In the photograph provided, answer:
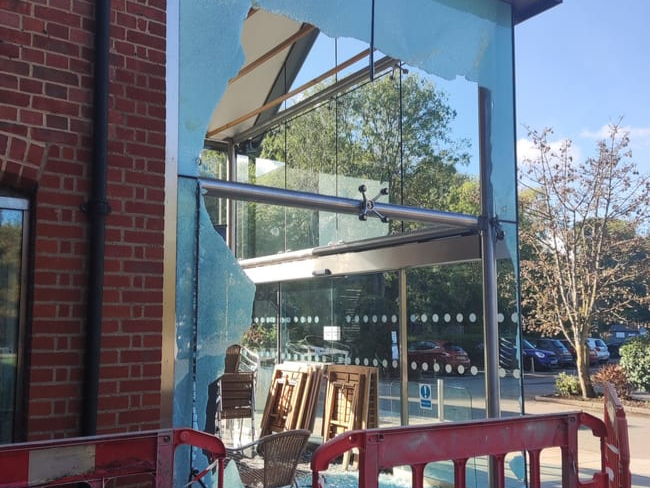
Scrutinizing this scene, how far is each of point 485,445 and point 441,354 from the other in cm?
384

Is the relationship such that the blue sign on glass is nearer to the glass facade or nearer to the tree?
the glass facade

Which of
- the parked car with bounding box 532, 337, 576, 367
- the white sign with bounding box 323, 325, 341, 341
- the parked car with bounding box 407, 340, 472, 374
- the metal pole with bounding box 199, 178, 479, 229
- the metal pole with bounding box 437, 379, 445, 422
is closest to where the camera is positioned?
the metal pole with bounding box 199, 178, 479, 229

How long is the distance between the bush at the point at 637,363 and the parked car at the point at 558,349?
41.3 ft

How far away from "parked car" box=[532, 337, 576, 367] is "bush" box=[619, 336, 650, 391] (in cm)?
1258

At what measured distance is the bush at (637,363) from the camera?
17.1m

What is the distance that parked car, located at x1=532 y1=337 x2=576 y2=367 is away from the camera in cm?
3006

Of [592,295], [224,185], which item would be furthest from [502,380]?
[592,295]

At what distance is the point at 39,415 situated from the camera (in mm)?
3166

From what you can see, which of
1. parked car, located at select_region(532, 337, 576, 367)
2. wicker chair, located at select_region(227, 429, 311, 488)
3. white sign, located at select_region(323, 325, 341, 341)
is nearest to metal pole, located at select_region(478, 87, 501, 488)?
wicker chair, located at select_region(227, 429, 311, 488)

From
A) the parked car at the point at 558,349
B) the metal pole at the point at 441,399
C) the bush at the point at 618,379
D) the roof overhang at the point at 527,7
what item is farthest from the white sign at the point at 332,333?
the parked car at the point at 558,349

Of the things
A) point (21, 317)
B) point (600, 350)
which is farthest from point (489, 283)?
point (600, 350)

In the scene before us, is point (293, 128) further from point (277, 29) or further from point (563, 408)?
point (563, 408)

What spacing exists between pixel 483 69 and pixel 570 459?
379 cm

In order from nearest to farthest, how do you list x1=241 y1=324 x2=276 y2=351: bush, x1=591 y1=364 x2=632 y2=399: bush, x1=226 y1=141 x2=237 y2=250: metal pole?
x1=226 y1=141 x2=237 y2=250: metal pole
x1=241 y1=324 x2=276 y2=351: bush
x1=591 y1=364 x2=632 y2=399: bush
